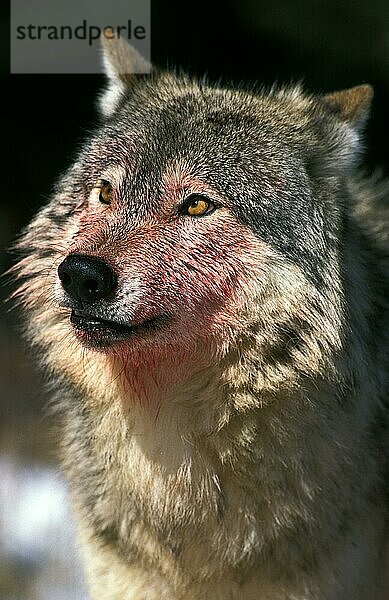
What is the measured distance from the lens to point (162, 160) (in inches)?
98.6

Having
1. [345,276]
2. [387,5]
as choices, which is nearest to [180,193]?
Answer: [345,276]

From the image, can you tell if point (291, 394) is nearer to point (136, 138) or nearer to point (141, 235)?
point (141, 235)

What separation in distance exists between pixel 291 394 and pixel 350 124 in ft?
2.52

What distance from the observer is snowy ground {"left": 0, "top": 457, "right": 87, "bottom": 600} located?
354 centimetres

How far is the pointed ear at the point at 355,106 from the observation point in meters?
2.68

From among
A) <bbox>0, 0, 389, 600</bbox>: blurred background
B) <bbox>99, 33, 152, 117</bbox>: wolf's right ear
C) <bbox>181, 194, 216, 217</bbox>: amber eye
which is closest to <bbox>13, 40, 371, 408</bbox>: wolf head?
<bbox>181, 194, 216, 217</bbox>: amber eye

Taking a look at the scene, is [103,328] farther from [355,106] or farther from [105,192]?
[355,106]

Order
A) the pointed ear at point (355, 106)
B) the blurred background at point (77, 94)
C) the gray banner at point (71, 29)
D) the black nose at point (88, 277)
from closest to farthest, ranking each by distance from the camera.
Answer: the black nose at point (88, 277) → the pointed ear at point (355, 106) → the gray banner at point (71, 29) → the blurred background at point (77, 94)

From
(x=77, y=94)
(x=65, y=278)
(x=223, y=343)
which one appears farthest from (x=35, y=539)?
(x=77, y=94)

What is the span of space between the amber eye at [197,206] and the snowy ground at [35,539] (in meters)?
1.24

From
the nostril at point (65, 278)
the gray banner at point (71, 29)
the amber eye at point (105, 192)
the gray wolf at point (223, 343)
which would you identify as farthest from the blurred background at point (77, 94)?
the nostril at point (65, 278)

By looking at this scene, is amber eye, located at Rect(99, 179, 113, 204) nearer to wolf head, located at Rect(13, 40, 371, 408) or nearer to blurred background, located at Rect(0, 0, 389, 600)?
wolf head, located at Rect(13, 40, 371, 408)

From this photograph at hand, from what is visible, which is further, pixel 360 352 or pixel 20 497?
pixel 20 497

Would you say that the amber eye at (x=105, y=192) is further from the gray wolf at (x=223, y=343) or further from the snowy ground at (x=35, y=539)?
the snowy ground at (x=35, y=539)
